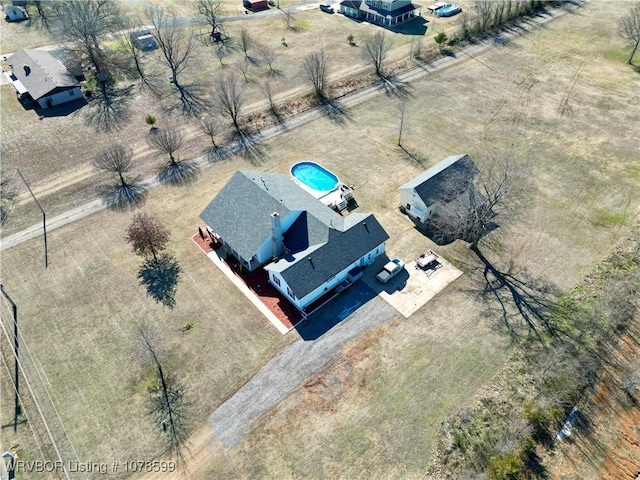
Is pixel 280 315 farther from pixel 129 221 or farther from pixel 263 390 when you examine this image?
pixel 129 221

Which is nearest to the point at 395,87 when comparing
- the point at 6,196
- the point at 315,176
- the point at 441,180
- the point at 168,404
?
the point at 315,176

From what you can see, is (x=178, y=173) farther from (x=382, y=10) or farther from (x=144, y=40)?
(x=382, y=10)

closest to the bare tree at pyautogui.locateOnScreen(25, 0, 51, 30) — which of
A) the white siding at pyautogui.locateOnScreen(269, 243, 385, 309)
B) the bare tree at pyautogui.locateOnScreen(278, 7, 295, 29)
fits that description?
the bare tree at pyautogui.locateOnScreen(278, 7, 295, 29)

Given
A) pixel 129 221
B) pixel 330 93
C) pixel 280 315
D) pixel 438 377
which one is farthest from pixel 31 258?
pixel 330 93

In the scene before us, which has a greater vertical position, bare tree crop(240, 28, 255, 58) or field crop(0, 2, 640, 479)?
bare tree crop(240, 28, 255, 58)

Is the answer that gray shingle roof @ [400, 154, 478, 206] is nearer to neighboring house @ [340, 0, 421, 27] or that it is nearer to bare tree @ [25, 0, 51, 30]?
neighboring house @ [340, 0, 421, 27]
